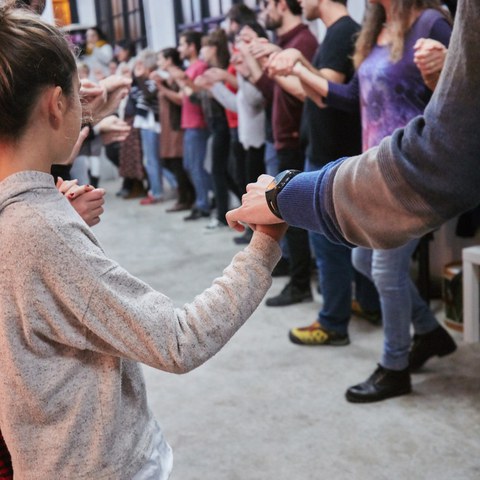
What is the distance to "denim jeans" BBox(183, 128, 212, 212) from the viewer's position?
21.2 ft

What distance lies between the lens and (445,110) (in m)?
0.88

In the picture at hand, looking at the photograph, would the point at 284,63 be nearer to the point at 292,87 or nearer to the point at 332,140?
the point at 332,140

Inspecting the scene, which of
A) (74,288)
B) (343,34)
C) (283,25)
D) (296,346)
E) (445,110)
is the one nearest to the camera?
(445,110)

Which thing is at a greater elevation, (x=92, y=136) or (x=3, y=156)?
(x=3, y=156)

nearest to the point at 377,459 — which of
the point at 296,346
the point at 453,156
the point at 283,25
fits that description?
the point at 296,346

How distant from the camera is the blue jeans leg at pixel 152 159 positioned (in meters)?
7.46

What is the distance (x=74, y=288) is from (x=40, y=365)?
139 millimetres

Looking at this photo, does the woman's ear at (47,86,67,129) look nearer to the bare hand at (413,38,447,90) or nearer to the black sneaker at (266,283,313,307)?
the bare hand at (413,38,447,90)

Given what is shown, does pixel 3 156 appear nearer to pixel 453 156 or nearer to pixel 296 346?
pixel 453 156

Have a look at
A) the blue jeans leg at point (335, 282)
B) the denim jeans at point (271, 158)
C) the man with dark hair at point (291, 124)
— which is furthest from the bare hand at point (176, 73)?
the blue jeans leg at point (335, 282)

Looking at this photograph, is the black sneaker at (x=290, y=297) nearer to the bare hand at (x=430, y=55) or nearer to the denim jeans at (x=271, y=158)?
the denim jeans at (x=271, y=158)

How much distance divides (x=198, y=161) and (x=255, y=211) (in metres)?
5.30

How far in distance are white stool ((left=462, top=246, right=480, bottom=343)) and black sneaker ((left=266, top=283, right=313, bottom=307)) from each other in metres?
0.96

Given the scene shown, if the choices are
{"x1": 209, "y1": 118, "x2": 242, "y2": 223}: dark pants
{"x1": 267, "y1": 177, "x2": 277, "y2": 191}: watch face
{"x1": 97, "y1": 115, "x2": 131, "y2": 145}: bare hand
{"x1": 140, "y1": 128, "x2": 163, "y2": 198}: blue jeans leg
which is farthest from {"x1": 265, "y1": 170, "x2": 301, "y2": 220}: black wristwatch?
{"x1": 140, "y1": 128, "x2": 163, "y2": 198}: blue jeans leg
